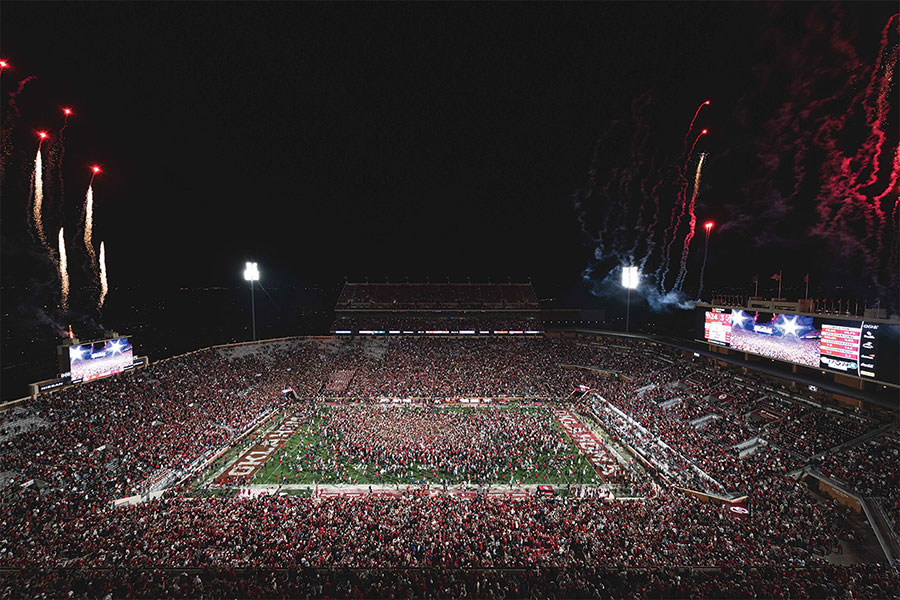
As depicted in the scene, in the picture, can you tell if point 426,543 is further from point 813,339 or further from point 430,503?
point 813,339

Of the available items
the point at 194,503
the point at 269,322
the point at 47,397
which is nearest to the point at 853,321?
the point at 194,503

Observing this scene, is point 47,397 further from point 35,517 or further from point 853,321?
point 853,321

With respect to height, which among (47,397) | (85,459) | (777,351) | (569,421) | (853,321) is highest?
(853,321)

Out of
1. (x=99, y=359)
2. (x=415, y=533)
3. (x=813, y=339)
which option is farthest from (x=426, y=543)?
(x=99, y=359)

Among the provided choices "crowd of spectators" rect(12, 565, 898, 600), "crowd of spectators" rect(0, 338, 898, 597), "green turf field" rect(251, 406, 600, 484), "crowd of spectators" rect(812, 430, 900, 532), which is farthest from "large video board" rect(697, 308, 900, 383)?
"green turf field" rect(251, 406, 600, 484)

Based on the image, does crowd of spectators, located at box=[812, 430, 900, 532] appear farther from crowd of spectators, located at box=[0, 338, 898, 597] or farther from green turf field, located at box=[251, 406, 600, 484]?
green turf field, located at box=[251, 406, 600, 484]

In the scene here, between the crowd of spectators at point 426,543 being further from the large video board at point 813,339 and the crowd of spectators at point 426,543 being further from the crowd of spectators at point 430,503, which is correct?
the large video board at point 813,339

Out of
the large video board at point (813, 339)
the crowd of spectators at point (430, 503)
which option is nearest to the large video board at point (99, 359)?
the crowd of spectators at point (430, 503)
